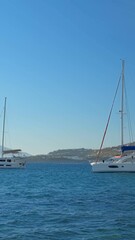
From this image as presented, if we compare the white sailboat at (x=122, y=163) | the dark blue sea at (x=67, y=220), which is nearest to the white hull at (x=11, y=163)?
the white sailboat at (x=122, y=163)

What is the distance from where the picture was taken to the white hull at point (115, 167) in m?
70.1

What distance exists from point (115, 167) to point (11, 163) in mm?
42619

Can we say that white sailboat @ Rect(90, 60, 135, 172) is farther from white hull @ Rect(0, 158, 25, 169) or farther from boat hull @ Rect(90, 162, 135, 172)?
white hull @ Rect(0, 158, 25, 169)

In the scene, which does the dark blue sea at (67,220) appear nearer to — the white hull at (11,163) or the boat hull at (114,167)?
the boat hull at (114,167)

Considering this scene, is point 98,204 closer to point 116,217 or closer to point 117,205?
point 117,205

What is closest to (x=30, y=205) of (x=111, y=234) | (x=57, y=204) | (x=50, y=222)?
(x=57, y=204)

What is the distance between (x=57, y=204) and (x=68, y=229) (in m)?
8.33

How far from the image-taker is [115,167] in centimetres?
7100

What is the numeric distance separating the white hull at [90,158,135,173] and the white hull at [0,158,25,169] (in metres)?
39.5

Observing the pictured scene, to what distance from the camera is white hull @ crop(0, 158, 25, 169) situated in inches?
4183

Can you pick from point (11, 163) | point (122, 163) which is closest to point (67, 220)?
point (122, 163)

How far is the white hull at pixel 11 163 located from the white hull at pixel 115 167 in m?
39.5

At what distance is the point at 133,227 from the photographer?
17.7 m

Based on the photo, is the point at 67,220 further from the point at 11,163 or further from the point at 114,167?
the point at 11,163
